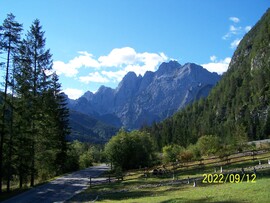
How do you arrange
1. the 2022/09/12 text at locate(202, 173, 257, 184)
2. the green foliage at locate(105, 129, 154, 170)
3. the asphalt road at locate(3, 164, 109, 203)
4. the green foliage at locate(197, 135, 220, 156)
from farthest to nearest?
the green foliage at locate(197, 135, 220, 156) < the green foliage at locate(105, 129, 154, 170) < the asphalt road at locate(3, 164, 109, 203) < the 2022/09/12 text at locate(202, 173, 257, 184)

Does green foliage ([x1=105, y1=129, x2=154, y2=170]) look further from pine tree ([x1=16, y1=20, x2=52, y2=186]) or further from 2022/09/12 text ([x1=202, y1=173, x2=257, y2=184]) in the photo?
2022/09/12 text ([x1=202, y1=173, x2=257, y2=184])

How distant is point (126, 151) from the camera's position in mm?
54812

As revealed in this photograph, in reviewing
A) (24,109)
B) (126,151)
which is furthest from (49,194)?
(126,151)

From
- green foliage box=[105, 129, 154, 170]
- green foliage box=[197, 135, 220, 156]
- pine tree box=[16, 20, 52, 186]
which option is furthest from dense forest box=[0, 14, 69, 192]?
green foliage box=[197, 135, 220, 156]

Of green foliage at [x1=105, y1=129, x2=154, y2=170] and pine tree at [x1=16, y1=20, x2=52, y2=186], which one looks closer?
pine tree at [x1=16, y1=20, x2=52, y2=186]

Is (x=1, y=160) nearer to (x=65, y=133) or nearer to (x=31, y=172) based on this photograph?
(x=31, y=172)

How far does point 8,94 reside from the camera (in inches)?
1291

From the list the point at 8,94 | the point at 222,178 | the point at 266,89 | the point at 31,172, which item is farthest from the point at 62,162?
the point at 266,89

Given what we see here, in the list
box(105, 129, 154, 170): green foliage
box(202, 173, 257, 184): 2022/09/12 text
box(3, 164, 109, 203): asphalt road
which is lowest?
box(3, 164, 109, 203): asphalt road

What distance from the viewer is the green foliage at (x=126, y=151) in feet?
179

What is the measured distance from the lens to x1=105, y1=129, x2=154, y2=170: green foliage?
5456 centimetres

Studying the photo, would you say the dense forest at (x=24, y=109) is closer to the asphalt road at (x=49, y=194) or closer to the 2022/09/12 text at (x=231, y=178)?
the asphalt road at (x=49, y=194)

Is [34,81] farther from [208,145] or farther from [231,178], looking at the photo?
[208,145]

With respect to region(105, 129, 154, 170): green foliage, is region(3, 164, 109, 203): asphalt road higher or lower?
lower
